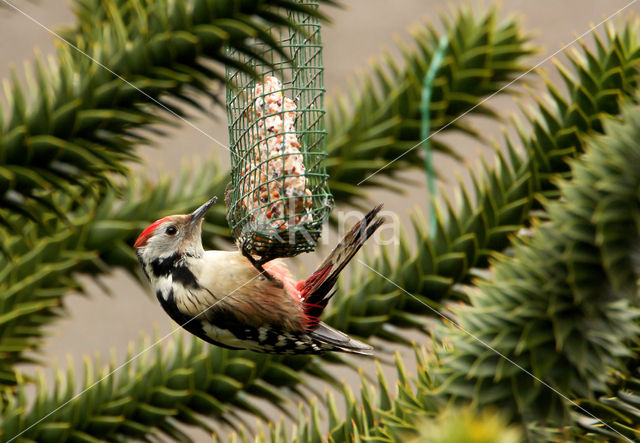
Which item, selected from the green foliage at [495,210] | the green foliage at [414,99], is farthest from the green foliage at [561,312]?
the green foliage at [414,99]

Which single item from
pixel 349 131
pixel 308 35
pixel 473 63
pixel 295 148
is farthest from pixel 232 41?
pixel 473 63

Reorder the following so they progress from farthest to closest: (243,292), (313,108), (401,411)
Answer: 1. (313,108)
2. (243,292)
3. (401,411)

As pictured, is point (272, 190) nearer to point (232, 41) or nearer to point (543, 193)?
point (232, 41)

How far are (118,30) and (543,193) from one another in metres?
1.77

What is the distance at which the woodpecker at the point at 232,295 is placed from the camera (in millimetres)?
2590

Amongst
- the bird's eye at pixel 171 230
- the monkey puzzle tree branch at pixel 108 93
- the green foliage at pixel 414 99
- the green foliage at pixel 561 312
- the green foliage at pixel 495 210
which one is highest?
the monkey puzzle tree branch at pixel 108 93

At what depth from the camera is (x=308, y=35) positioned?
8.82 ft

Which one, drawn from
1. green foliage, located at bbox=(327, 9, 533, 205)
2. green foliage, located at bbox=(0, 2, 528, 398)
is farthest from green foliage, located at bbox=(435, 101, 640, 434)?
green foliage, located at bbox=(327, 9, 533, 205)

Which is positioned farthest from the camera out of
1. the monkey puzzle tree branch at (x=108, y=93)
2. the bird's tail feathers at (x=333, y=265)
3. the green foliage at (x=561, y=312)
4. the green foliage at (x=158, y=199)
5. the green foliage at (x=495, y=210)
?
the green foliage at (x=158, y=199)

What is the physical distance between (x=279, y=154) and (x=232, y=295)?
18.9 inches

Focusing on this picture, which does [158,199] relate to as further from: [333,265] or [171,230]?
[333,265]

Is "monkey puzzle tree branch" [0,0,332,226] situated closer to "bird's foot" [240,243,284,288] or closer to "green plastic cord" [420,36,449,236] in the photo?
"bird's foot" [240,243,284,288]

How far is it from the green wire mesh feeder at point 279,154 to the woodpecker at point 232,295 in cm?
11

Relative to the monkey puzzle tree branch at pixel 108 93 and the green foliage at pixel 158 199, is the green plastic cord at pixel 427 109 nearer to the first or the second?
the green foliage at pixel 158 199
